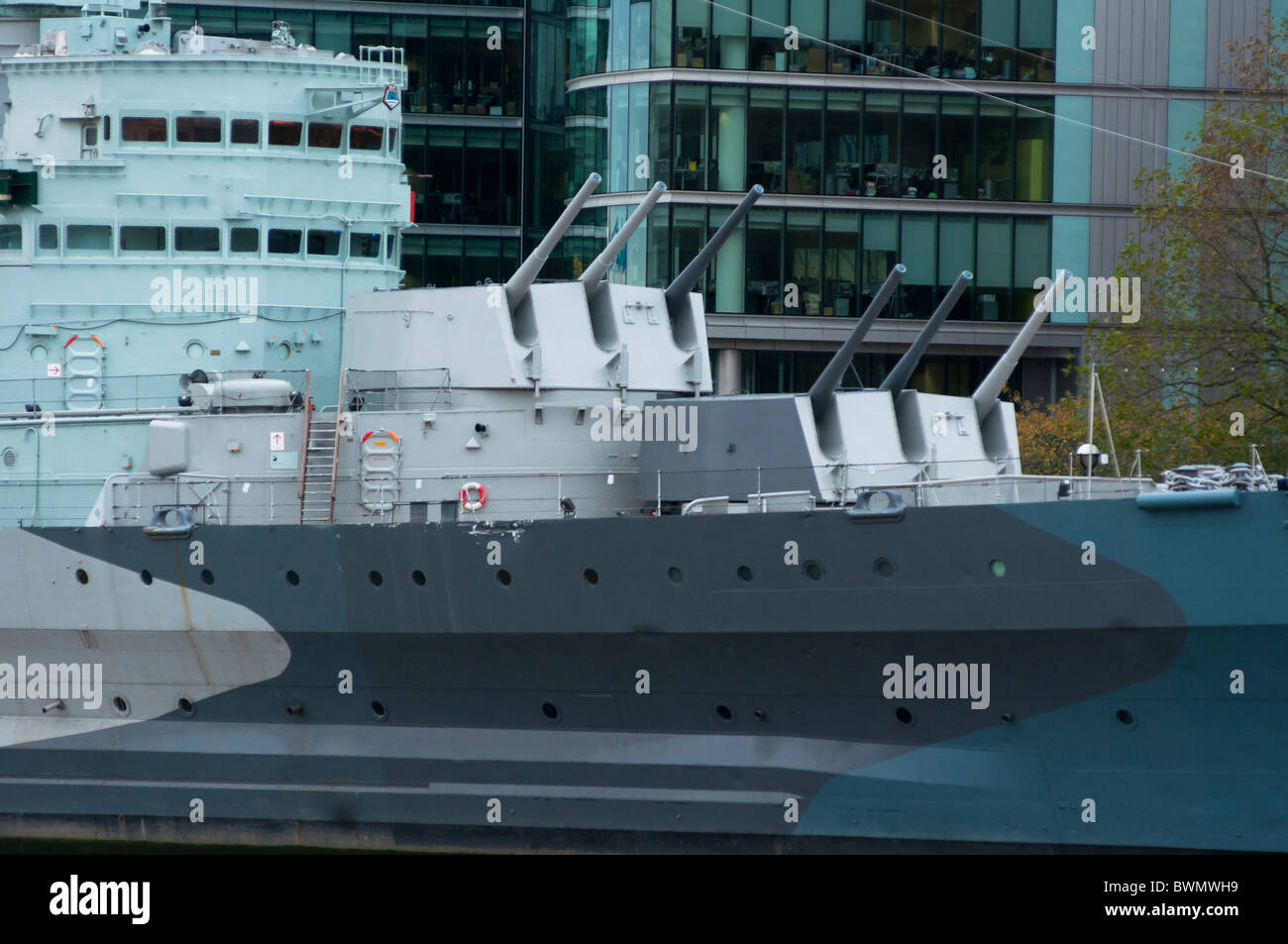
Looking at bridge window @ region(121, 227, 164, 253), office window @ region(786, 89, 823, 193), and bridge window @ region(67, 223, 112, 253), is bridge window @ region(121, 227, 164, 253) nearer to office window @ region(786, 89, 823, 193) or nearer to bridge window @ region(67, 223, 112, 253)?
bridge window @ region(67, 223, 112, 253)

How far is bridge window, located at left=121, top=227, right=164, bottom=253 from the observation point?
2133 centimetres

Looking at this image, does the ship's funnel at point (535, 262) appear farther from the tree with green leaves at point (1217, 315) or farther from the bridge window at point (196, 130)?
the tree with green leaves at point (1217, 315)

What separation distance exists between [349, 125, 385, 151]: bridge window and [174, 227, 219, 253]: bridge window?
2057 mm

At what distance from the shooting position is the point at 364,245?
22141mm

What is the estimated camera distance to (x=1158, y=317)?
30219mm

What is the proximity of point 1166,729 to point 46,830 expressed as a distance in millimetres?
12504

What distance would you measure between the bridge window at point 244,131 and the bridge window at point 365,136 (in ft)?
3.92

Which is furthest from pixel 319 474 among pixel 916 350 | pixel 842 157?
pixel 842 157

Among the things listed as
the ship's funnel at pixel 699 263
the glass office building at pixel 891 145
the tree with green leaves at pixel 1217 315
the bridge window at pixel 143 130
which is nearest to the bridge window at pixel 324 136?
the bridge window at pixel 143 130

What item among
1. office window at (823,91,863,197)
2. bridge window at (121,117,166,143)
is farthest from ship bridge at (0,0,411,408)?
office window at (823,91,863,197)

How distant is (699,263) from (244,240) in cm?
567

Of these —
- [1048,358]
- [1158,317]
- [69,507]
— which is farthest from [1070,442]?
[69,507]

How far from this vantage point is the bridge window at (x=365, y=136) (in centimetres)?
2198

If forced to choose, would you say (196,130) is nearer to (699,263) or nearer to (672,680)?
(699,263)
